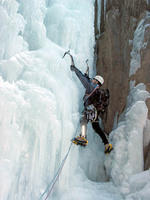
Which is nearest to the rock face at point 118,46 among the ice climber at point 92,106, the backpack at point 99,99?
the backpack at point 99,99

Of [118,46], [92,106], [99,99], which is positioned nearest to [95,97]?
[99,99]

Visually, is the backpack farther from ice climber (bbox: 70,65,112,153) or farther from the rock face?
the rock face

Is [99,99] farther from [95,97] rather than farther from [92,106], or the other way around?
[92,106]

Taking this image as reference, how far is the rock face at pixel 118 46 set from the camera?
505cm

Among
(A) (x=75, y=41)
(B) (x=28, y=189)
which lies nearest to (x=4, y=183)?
(B) (x=28, y=189)

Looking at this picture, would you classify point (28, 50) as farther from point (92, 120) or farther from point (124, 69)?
point (124, 69)

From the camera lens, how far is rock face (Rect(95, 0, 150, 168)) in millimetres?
5047

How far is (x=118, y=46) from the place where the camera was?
5.85 metres

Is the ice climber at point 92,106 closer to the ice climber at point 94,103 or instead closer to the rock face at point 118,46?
the ice climber at point 94,103

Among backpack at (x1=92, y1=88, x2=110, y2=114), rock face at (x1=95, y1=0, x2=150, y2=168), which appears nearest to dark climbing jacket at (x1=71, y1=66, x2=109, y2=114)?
backpack at (x1=92, y1=88, x2=110, y2=114)

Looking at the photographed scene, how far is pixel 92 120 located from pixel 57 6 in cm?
297

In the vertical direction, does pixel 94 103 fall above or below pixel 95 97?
below

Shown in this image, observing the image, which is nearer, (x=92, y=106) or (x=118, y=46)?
(x=92, y=106)

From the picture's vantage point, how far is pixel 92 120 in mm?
4238
